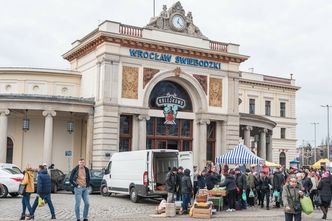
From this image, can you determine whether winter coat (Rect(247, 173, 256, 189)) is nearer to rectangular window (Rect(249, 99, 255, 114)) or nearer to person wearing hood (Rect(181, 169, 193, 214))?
person wearing hood (Rect(181, 169, 193, 214))

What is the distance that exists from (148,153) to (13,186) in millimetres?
7249

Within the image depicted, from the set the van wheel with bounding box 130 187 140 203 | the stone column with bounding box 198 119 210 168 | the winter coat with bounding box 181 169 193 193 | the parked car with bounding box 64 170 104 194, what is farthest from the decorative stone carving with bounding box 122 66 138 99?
the winter coat with bounding box 181 169 193 193

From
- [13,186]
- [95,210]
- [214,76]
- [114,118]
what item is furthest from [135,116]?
[95,210]

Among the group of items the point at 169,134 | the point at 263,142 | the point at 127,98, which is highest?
the point at 127,98

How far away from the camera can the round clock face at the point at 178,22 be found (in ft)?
124

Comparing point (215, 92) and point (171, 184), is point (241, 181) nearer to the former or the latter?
point (171, 184)

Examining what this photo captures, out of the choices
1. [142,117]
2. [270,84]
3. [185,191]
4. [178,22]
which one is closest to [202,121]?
[142,117]

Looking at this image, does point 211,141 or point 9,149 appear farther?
point 211,141

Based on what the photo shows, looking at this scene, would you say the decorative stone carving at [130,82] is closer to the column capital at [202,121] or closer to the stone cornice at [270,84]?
the column capital at [202,121]

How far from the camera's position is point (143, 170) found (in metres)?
22.6

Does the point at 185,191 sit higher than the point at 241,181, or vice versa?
the point at 241,181

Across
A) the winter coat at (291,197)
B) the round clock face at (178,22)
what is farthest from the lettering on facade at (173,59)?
the winter coat at (291,197)

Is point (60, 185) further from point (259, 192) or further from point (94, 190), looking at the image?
point (259, 192)

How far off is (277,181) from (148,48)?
54.3 feet
